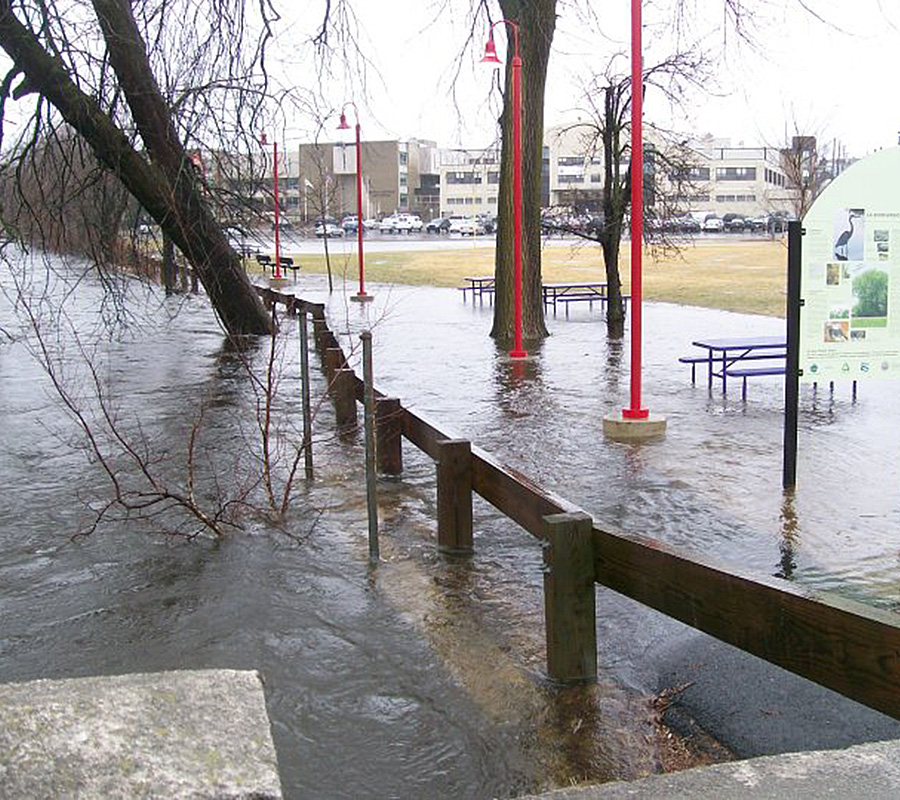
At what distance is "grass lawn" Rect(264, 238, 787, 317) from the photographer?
2872 cm

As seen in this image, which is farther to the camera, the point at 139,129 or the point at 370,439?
the point at 139,129

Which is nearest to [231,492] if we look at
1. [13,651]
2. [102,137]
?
[13,651]

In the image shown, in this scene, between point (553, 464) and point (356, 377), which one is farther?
point (356, 377)

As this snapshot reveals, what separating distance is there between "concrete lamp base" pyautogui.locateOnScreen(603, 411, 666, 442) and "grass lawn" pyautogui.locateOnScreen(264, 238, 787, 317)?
12.0 m

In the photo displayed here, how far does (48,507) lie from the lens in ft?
27.0

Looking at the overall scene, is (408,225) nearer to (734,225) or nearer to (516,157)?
(734,225)

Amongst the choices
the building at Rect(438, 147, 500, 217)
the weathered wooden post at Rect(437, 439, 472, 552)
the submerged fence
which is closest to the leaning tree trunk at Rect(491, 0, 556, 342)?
the weathered wooden post at Rect(437, 439, 472, 552)

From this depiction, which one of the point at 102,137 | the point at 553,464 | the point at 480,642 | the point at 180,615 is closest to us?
the point at 480,642

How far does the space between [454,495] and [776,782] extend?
3.93 metres

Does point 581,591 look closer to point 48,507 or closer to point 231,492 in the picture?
point 231,492

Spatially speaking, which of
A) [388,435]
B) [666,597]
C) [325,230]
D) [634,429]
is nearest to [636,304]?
[634,429]

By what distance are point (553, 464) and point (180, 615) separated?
4.02 metres

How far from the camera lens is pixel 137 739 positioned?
2312mm

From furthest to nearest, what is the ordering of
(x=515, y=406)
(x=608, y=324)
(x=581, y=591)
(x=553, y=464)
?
(x=608, y=324)
(x=515, y=406)
(x=553, y=464)
(x=581, y=591)
